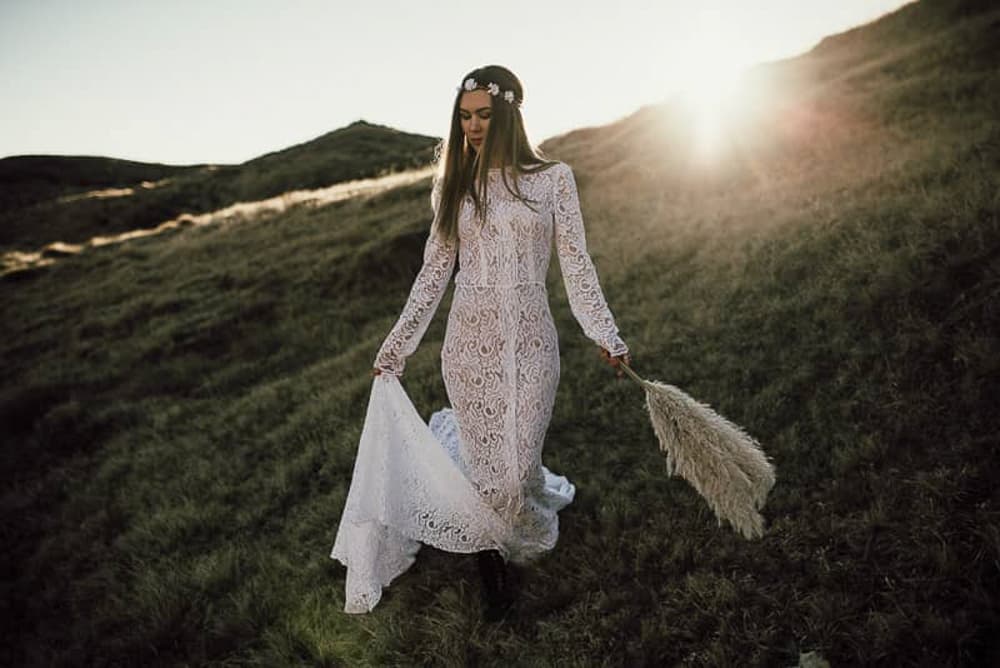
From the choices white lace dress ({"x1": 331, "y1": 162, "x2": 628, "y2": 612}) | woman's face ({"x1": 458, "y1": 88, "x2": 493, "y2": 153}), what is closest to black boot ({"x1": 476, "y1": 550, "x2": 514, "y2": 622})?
white lace dress ({"x1": 331, "y1": 162, "x2": 628, "y2": 612})

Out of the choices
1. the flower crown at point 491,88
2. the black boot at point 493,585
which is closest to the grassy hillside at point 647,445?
the black boot at point 493,585

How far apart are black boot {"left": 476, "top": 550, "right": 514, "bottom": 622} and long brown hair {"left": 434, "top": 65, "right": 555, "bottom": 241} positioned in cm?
203

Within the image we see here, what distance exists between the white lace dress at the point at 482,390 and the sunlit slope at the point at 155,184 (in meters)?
31.1

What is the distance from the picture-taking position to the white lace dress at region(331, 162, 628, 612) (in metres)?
3.39

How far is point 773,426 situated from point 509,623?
259 cm

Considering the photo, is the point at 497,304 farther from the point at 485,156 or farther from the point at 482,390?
the point at 485,156

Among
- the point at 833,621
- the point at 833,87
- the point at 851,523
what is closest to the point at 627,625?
the point at 833,621

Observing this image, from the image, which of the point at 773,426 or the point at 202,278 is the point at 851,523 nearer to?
the point at 773,426

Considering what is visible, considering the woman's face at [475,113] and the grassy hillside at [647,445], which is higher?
the woman's face at [475,113]

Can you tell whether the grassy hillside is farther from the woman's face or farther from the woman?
the woman's face

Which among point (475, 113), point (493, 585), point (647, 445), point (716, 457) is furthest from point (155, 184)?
point (716, 457)

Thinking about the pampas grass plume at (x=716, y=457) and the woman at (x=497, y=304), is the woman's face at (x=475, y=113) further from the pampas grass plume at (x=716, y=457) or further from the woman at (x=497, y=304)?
the pampas grass plume at (x=716, y=457)

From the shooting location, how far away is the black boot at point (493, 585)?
12.2ft

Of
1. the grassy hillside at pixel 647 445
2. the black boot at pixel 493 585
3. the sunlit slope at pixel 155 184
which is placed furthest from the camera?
the sunlit slope at pixel 155 184
